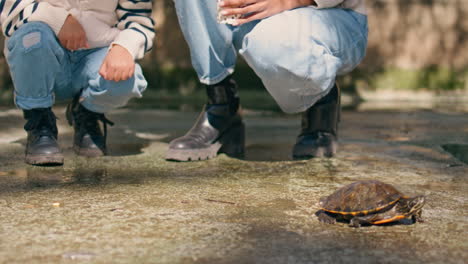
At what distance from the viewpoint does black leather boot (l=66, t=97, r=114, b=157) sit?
2885mm

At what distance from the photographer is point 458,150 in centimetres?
312

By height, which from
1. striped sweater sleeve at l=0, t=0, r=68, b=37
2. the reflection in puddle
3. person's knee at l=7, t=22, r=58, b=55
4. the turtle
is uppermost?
striped sweater sleeve at l=0, t=0, r=68, b=37

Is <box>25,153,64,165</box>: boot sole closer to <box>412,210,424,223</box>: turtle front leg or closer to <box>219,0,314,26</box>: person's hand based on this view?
<box>219,0,314,26</box>: person's hand

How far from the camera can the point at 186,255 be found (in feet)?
5.21

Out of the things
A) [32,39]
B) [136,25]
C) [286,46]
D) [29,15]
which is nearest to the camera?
[286,46]

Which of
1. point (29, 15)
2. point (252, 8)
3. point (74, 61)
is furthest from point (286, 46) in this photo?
point (29, 15)

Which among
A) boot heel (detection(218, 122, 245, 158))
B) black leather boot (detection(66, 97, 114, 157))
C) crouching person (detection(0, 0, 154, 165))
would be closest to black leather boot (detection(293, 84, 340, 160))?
boot heel (detection(218, 122, 245, 158))

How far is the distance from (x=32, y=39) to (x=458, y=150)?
6.26 ft

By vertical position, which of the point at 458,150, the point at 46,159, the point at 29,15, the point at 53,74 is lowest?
the point at 458,150

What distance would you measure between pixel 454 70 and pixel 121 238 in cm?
473

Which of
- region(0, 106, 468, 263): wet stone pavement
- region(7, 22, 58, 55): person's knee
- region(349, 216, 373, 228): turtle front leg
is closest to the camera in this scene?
region(0, 106, 468, 263): wet stone pavement

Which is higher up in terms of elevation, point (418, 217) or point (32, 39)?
point (32, 39)

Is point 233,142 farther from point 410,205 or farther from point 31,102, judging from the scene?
point 410,205

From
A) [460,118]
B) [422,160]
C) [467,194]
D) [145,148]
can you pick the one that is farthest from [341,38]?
[460,118]
